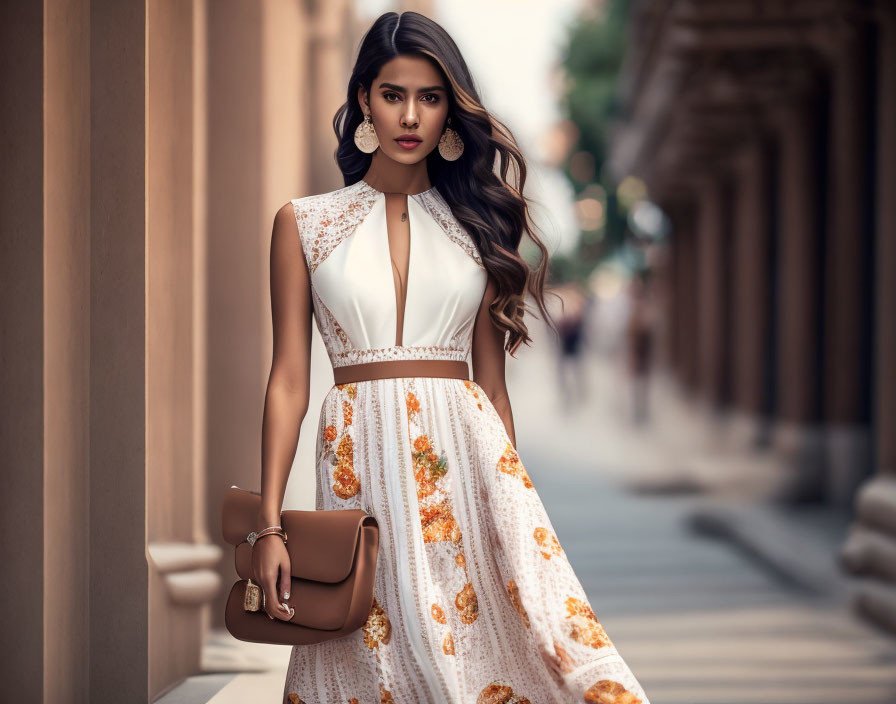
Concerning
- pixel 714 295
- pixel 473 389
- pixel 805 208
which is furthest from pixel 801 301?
pixel 473 389

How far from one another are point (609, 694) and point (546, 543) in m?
0.35

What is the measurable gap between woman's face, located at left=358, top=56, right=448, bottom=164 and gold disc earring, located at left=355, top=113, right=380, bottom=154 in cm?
3

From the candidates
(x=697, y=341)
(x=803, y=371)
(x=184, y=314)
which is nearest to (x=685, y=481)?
(x=803, y=371)

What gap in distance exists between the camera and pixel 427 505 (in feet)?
8.84

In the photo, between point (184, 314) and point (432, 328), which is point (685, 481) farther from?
point (432, 328)

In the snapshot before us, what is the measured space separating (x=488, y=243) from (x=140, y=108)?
1.15 m

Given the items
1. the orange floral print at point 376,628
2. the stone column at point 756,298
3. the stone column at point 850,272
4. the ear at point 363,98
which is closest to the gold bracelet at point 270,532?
the orange floral print at point 376,628

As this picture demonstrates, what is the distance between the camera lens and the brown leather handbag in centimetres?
247

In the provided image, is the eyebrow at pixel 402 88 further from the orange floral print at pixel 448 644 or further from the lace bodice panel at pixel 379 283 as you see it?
the orange floral print at pixel 448 644

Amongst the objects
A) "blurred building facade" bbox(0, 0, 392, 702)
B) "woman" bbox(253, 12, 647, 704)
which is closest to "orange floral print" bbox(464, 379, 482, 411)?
"woman" bbox(253, 12, 647, 704)

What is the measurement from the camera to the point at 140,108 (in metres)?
3.36

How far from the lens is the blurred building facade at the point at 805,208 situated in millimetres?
7613

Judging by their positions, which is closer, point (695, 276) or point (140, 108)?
point (140, 108)

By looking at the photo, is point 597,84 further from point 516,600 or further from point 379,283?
point 516,600
